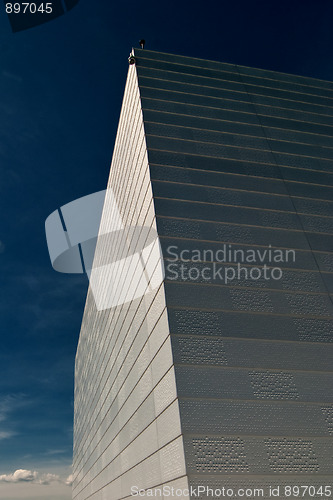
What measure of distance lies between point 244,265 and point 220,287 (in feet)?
4.35

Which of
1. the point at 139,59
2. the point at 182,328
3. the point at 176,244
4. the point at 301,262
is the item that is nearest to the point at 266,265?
the point at 301,262

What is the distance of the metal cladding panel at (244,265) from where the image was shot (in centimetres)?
858

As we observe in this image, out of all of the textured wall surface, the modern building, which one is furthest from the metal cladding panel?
the textured wall surface

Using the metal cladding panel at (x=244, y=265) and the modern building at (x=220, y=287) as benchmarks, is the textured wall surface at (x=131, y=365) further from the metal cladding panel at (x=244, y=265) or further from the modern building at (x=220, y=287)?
the metal cladding panel at (x=244, y=265)

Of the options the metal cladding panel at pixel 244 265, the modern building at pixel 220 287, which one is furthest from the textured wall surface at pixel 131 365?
the metal cladding panel at pixel 244 265

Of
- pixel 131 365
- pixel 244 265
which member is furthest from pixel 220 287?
pixel 131 365

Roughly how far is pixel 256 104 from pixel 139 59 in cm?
642

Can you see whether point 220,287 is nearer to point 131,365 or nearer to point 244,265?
point 244,265

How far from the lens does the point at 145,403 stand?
37.3ft

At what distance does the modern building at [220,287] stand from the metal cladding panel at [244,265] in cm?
4

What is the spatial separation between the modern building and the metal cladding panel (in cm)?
4

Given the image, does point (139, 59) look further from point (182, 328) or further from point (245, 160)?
point (182, 328)

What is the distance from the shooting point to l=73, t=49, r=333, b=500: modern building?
28.3 feet

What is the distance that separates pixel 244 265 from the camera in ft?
38.4
